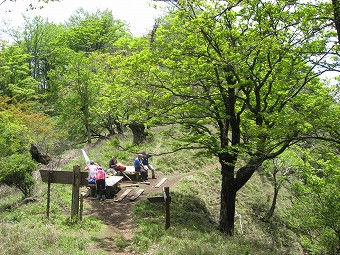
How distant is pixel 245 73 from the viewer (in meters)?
10.8

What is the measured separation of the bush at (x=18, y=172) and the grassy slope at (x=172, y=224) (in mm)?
734

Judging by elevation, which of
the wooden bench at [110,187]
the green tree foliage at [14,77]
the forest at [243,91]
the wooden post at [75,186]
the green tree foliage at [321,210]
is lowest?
the green tree foliage at [321,210]

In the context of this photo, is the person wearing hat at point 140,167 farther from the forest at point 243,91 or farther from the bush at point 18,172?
the bush at point 18,172

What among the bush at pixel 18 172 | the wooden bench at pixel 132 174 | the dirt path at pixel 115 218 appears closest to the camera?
the dirt path at pixel 115 218

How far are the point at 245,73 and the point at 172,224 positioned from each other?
5.67 metres

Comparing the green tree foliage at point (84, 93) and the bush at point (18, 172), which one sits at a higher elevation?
the green tree foliage at point (84, 93)

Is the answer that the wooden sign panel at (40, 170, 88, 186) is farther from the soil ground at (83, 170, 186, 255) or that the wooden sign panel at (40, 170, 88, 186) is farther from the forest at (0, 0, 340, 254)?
the forest at (0, 0, 340, 254)

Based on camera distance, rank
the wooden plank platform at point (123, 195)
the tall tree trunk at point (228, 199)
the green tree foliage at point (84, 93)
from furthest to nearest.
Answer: the green tree foliage at point (84, 93), the wooden plank platform at point (123, 195), the tall tree trunk at point (228, 199)

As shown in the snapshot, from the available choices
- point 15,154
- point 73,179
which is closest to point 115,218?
point 73,179

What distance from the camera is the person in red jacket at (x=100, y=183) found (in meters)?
12.8

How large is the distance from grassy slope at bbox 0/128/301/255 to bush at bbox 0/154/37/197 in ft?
2.41

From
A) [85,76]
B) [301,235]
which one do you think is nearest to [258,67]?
[301,235]

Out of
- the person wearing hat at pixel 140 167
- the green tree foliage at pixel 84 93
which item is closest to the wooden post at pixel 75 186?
the person wearing hat at pixel 140 167

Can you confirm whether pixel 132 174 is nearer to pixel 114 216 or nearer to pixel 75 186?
pixel 114 216
